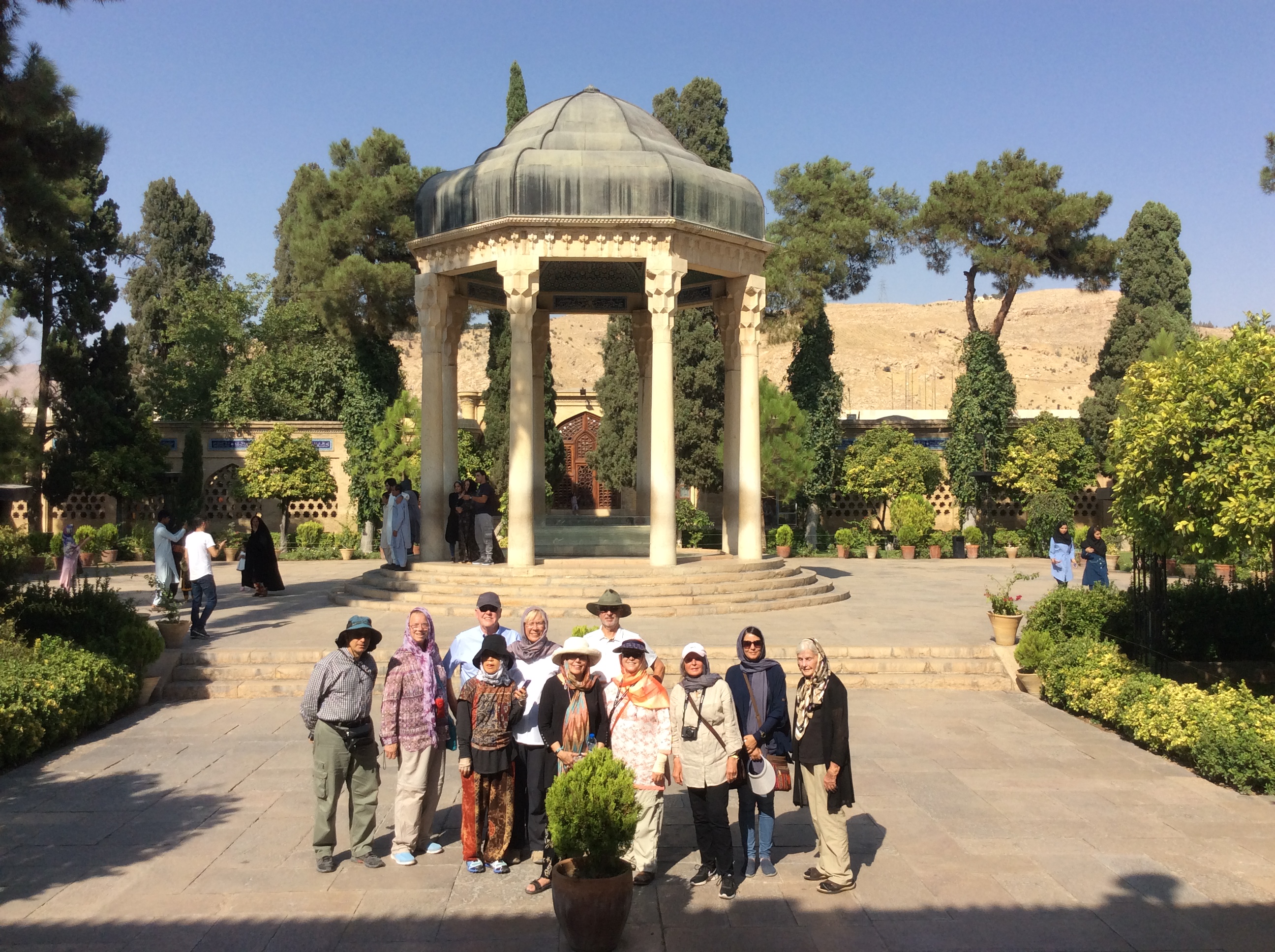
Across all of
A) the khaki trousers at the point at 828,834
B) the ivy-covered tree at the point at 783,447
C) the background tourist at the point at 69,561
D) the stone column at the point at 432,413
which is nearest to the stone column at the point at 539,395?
the stone column at the point at 432,413

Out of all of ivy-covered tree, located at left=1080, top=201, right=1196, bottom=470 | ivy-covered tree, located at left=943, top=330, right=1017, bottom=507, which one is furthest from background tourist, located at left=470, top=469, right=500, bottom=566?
ivy-covered tree, located at left=1080, top=201, right=1196, bottom=470

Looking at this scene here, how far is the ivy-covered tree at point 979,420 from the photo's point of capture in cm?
3073

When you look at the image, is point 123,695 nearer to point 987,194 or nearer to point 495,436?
point 495,436

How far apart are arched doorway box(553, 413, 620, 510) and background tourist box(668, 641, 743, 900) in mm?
29575

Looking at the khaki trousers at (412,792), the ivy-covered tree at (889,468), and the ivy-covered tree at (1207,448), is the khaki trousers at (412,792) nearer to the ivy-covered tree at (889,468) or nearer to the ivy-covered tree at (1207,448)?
the ivy-covered tree at (1207,448)

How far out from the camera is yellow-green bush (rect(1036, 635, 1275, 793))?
8.12 m

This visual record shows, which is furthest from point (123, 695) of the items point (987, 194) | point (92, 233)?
point (987, 194)

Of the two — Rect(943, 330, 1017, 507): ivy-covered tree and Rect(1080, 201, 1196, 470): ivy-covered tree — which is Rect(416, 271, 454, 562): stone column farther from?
Rect(1080, 201, 1196, 470): ivy-covered tree

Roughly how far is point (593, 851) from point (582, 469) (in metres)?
31.9

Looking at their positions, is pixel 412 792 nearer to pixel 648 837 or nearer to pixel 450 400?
pixel 648 837

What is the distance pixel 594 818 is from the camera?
5.14 metres

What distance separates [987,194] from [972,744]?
27516 millimetres

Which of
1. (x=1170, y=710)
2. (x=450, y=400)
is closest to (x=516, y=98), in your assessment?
(x=450, y=400)

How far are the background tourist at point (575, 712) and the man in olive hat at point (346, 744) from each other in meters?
1.15
